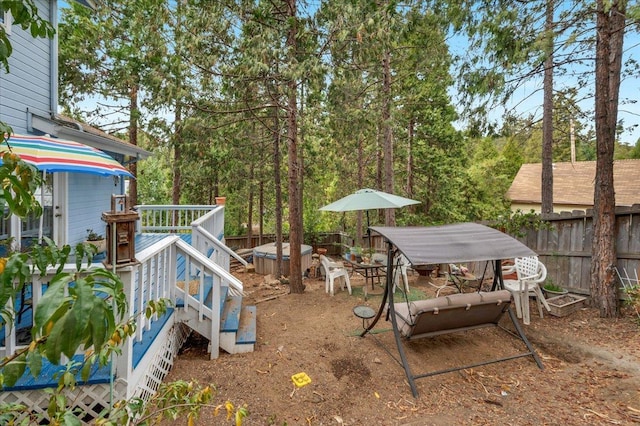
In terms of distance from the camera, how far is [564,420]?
9.59 ft

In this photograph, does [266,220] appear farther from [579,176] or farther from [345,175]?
[579,176]

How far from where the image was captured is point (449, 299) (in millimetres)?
3797

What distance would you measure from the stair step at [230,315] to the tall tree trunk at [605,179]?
583cm

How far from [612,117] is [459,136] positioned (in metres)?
8.94

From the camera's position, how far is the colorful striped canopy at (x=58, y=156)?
10.5 feet

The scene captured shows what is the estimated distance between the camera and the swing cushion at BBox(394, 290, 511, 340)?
12.2 ft

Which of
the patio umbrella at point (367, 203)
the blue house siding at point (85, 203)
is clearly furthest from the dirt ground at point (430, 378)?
the blue house siding at point (85, 203)

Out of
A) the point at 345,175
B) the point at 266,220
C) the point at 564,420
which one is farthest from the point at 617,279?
the point at 266,220

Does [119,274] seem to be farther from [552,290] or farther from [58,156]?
[552,290]

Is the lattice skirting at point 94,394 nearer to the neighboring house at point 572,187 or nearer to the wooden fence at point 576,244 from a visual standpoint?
the wooden fence at point 576,244

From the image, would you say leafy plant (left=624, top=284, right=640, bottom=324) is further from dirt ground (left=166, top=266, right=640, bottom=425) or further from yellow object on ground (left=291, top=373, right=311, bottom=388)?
yellow object on ground (left=291, top=373, right=311, bottom=388)

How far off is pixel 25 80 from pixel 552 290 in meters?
9.78

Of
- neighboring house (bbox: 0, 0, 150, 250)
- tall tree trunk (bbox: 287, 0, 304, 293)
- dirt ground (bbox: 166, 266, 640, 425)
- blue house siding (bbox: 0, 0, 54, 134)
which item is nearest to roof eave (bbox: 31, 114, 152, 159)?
neighboring house (bbox: 0, 0, 150, 250)

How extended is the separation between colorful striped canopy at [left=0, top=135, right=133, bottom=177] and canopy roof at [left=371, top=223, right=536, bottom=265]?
142 inches
